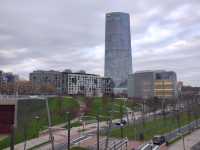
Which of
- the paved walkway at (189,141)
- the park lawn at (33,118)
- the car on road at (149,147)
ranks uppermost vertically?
the park lawn at (33,118)

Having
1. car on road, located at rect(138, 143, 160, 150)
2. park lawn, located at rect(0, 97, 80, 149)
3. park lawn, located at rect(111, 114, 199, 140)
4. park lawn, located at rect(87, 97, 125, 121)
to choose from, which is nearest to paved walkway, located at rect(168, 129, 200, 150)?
car on road, located at rect(138, 143, 160, 150)

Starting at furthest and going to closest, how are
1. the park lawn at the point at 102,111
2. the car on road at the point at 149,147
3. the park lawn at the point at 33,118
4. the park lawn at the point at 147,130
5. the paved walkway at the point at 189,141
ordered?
the park lawn at the point at 102,111
the park lawn at the point at 147,130
the park lawn at the point at 33,118
the paved walkway at the point at 189,141
the car on road at the point at 149,147

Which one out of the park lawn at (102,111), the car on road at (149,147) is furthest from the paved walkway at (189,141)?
the park lawn at (102,111)

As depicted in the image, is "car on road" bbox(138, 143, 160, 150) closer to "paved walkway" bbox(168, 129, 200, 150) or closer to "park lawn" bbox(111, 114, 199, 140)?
"paved walkway" bbox(168, 129, 200, 150)

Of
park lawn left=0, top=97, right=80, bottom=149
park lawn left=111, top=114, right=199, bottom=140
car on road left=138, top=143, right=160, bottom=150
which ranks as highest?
park lawn left=0, top=97, right=80, bottom=149

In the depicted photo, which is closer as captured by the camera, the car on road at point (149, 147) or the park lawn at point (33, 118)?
the car on road at point (149, 147)

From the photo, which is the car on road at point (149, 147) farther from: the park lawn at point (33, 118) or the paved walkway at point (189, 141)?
the park lawn at point (33, 118)

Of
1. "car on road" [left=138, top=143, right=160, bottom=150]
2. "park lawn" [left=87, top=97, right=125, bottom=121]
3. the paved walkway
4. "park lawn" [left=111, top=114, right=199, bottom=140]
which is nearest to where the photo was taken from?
"car on road" [left=138, top=143, right=160, bottom=150]

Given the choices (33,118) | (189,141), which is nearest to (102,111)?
(33,118)

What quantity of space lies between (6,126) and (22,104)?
23.7 ft

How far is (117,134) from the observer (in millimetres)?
76000

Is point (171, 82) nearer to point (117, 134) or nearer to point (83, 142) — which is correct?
point (117, 134)

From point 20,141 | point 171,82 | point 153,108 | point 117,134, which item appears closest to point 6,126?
point 20,141

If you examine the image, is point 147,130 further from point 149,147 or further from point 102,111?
point 102,111
